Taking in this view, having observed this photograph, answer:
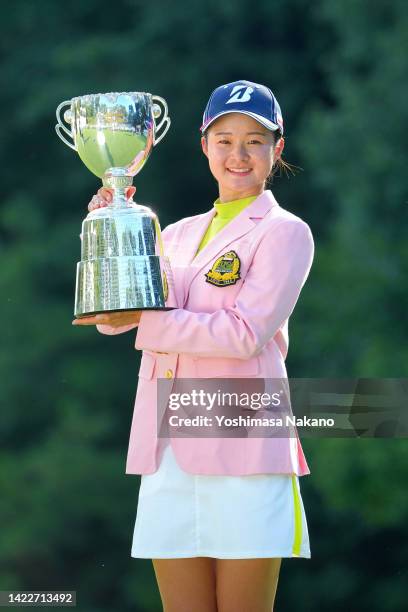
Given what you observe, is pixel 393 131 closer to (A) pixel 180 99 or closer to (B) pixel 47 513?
(A) pixel 180 99

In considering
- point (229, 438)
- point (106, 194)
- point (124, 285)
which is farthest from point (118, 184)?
point (229, 438)

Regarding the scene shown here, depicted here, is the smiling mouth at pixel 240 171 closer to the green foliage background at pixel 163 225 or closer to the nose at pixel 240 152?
the nose at pixel 240 152

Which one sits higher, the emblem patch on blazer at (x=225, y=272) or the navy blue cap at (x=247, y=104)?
the navy blue cap at (x=247, y=104)

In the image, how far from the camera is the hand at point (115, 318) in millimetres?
2475

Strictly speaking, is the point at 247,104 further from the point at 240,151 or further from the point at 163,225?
the point at 163,225

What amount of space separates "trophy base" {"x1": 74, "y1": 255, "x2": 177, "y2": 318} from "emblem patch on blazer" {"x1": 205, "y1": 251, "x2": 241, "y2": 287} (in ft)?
0.29

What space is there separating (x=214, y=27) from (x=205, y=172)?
29.4 inches

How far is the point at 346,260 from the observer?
641cm

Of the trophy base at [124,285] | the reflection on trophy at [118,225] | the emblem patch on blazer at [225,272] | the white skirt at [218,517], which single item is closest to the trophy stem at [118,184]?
the reflection on trophy at [118,225]

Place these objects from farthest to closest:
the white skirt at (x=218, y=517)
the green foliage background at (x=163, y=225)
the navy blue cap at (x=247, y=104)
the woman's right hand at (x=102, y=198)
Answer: the green foliage background at (x=163, y=225) → the woman's right hand at (x=102, y=198) → the navy blue cap at (x=247, y=104) → the white skirt at (x=218, y=517)

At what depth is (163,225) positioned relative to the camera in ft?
22.2

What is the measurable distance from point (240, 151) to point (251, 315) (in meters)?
0.30

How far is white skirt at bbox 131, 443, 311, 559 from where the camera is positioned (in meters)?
2.36

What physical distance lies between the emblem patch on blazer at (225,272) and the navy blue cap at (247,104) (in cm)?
25
